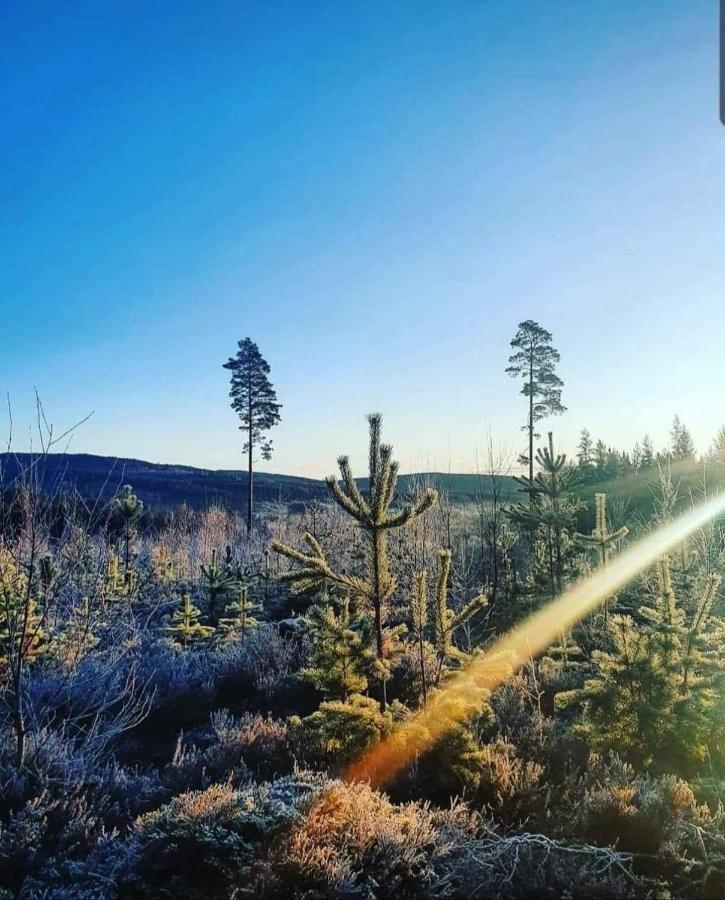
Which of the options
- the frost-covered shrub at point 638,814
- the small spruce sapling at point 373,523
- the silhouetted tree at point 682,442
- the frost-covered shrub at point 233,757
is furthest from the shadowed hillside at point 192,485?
the frost-covered shrub at point 638,814

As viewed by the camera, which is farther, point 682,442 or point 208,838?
point 682,442

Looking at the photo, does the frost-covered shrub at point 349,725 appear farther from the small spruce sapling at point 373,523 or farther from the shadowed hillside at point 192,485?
the shadowed hillside at point 192,485

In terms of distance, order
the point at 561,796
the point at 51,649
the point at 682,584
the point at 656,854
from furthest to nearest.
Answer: the point at 682,584, the point at 51,649, the point at 561,796, the point at 656,854

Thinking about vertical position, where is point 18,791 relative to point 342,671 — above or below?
below

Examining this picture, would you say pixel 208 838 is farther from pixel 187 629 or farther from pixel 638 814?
pixel 187 629

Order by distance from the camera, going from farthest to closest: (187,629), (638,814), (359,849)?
(187,629)
(638,814)
(359,849)

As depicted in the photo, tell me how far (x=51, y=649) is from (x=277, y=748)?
4.56 m

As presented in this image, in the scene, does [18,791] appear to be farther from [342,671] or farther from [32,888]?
[342,671]

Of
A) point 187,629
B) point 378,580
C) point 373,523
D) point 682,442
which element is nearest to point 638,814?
point 378,580

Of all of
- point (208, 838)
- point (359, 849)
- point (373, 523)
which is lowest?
point (359, 849)

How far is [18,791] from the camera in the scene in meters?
5.67

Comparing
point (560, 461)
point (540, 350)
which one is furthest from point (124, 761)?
point (540, 350)

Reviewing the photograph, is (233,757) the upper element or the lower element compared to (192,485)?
lower

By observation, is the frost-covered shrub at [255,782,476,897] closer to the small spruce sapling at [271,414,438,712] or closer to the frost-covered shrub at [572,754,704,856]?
the frost-covered shrub at [572,754,704,856]
